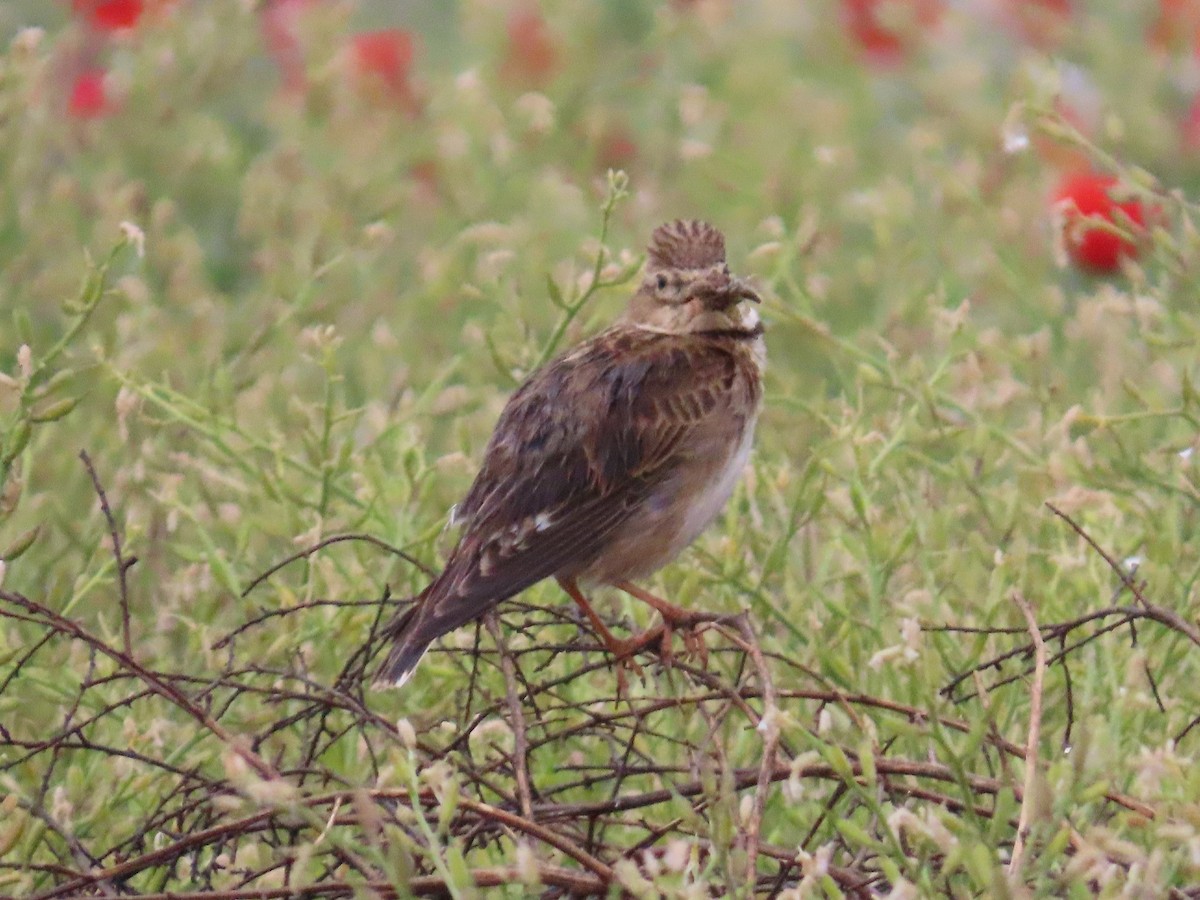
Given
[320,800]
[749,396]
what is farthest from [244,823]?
[749,396]

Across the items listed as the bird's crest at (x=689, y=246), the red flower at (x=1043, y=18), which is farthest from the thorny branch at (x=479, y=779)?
the red flower at (x=1043, y=18)

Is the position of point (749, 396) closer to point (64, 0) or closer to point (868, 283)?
point (868, 283)

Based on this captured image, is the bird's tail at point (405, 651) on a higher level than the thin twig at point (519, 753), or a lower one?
lower

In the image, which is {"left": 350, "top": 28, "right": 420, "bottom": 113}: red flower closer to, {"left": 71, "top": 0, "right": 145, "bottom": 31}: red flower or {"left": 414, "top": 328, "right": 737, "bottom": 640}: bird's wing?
{"left": 71, "top": 0, "right": 145, "bottom": 31}: red flower

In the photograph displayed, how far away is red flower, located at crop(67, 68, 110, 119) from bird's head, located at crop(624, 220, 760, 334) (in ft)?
10.1

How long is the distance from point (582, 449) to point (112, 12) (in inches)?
147

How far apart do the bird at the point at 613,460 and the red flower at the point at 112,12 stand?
10.8ft

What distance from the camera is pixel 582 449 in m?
4.94

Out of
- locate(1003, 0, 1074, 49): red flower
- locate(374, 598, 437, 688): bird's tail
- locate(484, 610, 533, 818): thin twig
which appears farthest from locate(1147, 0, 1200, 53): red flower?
locate(484, 610, 533, 818): thin twig

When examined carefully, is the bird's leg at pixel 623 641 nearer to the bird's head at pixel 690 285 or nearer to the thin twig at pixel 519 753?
the thin twig at pixel 519 753

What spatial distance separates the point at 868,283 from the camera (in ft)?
25.1

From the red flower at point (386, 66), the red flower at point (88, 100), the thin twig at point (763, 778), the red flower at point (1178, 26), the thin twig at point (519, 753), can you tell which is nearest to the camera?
the thin twig at point (763, 778)

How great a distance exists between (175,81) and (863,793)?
5552 mm

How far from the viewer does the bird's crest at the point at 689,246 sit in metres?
5.42
